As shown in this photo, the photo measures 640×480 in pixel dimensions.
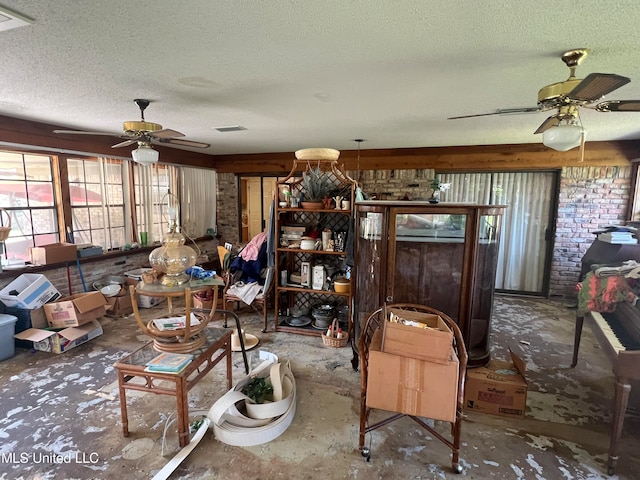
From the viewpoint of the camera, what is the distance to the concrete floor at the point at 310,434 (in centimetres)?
189

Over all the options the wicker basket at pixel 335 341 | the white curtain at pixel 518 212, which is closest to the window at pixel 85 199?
the wicker basket at pixel 335 341

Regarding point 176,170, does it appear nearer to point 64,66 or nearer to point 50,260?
point 50,260

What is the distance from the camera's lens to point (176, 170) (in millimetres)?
5449

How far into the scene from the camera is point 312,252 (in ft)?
12.1

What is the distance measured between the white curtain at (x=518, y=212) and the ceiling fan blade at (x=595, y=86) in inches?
141

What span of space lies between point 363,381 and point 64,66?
2.63 m

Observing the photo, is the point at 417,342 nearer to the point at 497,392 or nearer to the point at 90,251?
the point at 497,392

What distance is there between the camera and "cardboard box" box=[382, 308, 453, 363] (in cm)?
178

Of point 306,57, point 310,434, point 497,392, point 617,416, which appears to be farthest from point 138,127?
point 617,416

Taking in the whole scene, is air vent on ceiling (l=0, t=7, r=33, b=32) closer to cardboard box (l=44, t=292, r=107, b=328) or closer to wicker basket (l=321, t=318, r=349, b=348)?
cardboard box (l=44, t=292, r=107, b=328)

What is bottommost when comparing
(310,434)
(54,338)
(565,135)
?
(310,434)

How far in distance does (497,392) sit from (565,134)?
1787 mm

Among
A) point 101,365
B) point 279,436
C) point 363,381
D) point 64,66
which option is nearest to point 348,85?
point 64,66

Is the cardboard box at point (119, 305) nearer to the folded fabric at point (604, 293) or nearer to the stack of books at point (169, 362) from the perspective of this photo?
the stack of books at point (169, 362)
